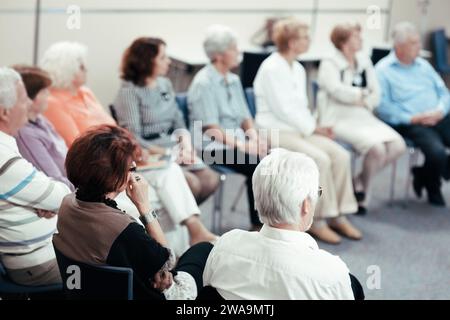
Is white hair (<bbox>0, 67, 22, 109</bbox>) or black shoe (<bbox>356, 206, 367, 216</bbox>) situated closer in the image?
white hair (<bbox>0, 67, 22, 109</bbox>)

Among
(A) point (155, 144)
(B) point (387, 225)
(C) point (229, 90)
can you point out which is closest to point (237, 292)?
(A) point (155, 144)

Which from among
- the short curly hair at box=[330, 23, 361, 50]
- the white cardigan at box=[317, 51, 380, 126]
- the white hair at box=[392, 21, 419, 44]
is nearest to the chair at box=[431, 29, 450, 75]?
the white hair at box=[392, 21, 419, 44]

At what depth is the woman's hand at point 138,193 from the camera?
254 cm

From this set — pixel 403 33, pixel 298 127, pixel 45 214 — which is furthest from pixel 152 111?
pixel 403 33

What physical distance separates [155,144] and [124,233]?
184 centimetres

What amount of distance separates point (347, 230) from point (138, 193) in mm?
2075

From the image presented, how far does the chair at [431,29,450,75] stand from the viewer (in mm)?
6945

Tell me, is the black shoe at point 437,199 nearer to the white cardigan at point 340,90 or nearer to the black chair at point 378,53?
the white cardigan at point 340,90

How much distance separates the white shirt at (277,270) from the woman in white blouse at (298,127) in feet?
7.37

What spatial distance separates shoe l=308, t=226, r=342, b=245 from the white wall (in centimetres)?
185

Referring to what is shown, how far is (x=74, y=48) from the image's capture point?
382cm

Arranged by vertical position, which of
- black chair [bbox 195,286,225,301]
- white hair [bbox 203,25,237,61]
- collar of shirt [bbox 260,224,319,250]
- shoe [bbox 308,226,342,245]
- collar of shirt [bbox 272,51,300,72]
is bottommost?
shoe [bbox 308,226,342,245]

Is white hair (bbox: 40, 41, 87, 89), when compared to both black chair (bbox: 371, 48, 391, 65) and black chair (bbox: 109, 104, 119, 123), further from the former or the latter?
black chair (bbox: 371, 48, 391, 65)

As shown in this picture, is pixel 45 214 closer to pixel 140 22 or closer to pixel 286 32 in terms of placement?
pixel 286 32
